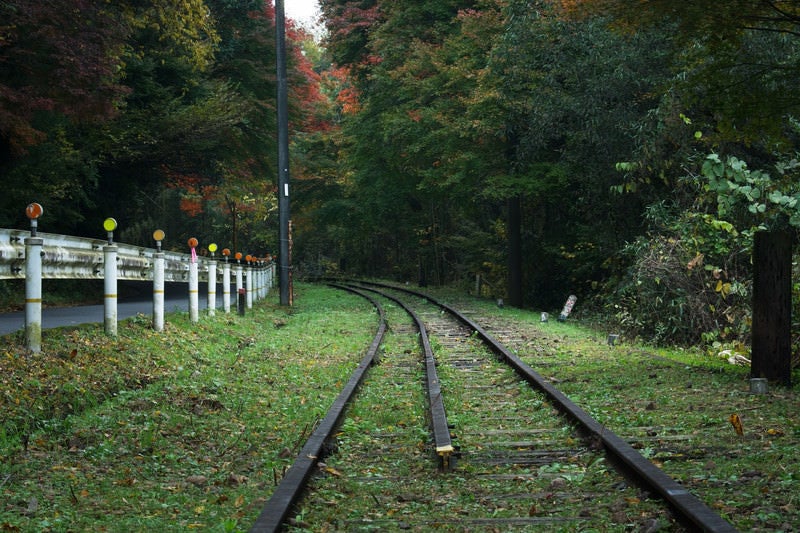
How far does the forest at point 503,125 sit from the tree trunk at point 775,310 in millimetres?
153

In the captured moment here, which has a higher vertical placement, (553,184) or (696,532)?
(553,184)

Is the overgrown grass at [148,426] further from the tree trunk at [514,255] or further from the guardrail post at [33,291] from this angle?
the tree trunk at [514,255]

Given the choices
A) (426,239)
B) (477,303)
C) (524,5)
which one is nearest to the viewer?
(524,5)

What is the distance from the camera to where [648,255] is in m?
14.7

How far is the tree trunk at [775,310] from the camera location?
27.2 ft

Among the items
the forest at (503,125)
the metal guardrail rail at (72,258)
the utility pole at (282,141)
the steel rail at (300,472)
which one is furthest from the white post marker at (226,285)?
the steel rail at (300,472)

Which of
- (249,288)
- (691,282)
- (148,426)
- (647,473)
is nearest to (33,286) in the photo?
(148,426)

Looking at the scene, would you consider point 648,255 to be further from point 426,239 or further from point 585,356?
point 426,239

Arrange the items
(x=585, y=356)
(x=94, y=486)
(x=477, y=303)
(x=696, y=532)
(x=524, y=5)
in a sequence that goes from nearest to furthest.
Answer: (x=696, y=532)
(x=94, y=486)
(x=585, y=356)
(x=524, y=5)
(x=477, y=303)

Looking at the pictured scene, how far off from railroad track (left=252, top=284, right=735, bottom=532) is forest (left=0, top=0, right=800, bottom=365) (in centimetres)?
338

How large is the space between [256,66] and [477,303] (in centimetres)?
1180

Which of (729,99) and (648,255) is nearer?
(729,99)

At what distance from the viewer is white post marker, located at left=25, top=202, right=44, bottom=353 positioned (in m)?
7.64

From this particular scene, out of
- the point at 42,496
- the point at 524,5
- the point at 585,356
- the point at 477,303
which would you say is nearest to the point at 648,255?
the point at 585,356
